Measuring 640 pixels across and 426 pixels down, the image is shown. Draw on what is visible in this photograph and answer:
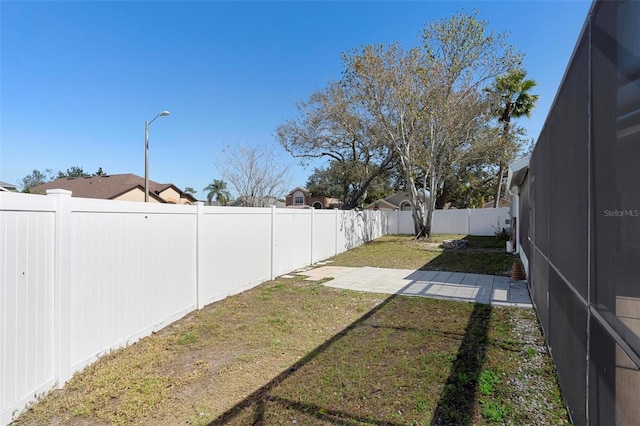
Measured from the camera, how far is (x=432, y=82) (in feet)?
46.2

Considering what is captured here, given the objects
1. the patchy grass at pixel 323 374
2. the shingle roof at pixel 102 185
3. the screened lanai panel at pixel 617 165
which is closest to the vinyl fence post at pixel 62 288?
the patchy grass at pixel 323 374

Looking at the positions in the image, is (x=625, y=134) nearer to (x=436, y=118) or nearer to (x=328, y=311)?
(x=328, y=311)

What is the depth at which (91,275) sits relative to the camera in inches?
126

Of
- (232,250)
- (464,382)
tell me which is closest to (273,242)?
(232,250)

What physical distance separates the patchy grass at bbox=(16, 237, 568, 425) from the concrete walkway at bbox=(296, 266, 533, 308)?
42.6 inches

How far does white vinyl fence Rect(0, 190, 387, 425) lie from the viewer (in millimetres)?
2436

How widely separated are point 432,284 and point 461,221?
50.6ft

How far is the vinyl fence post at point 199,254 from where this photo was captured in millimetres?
5129

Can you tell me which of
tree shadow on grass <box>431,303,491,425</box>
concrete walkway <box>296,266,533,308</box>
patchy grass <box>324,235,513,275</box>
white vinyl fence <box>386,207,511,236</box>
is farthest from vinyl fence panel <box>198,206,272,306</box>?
white vinyl fence <box>386,207,511,236</box>

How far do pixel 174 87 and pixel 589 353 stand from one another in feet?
55.0

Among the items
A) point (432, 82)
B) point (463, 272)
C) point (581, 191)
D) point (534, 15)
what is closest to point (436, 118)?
point (432, 82)

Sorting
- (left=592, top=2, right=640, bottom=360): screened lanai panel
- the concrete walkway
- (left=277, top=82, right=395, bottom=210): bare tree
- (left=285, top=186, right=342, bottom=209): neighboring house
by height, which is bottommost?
the concrete walkway

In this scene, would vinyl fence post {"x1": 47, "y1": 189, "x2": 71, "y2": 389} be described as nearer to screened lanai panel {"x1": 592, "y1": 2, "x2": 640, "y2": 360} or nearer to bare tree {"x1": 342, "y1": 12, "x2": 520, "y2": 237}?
screened lanai panel {"x1": 592, "y1": 2, "x2": 640, "y2": 360}

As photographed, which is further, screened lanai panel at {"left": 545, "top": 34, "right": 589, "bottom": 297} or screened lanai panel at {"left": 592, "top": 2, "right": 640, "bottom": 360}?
screened lanai panel at {"left": 545, "top": 34, "right": 589, "bottom": 297}
